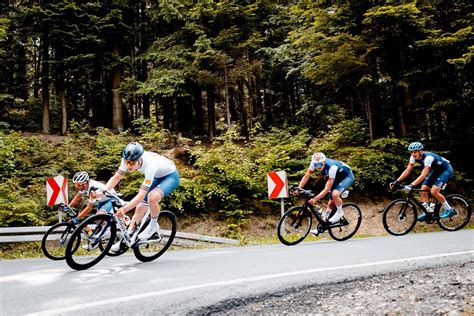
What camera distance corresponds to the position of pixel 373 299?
12.0 ft

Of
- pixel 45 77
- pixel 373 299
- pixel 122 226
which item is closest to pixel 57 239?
pixel 122 226

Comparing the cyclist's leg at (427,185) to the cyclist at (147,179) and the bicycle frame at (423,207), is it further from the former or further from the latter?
the cyclist at (147,179)

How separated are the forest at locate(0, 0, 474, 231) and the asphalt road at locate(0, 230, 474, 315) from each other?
7.65m

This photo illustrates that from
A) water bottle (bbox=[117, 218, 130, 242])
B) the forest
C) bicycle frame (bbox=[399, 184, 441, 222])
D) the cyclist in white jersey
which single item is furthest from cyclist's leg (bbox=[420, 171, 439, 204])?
the cyclist in white jersey

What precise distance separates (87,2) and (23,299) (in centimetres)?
2299

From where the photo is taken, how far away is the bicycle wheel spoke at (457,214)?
33.3 feet

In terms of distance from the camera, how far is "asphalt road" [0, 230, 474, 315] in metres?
3.55

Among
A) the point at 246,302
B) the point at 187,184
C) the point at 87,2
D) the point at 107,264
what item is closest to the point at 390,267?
the point at 246,302

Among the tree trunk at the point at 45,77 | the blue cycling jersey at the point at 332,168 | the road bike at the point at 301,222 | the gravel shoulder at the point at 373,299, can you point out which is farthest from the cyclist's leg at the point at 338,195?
the tree trunk at the point at 45,77

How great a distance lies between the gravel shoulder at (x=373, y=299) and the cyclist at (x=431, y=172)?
17.8 ft

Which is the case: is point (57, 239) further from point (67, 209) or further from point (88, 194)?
point (88, 194)

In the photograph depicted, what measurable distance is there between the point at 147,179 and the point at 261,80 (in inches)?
802

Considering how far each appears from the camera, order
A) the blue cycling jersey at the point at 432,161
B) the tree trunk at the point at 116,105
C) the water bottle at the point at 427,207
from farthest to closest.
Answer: the tree trunk at the point at 116,105 → the water bottle at the point at 427,207 → the blue cycling jersey at the point at 432,161

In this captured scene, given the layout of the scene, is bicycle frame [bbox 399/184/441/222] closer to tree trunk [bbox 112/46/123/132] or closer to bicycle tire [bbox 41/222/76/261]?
bicycle tire [bbox 41/222/76/261]
